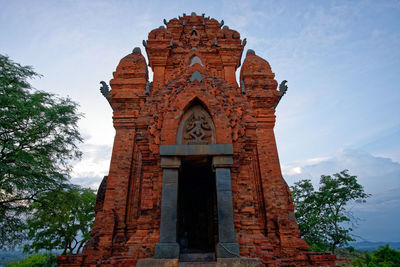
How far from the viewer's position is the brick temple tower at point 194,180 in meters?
5.96

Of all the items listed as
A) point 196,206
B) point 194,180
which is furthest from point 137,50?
point 196,206

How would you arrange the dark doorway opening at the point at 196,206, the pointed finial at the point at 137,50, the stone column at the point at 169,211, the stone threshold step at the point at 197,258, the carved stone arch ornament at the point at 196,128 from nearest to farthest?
the stone column at the point at 169,211
the stone threshold step at the point at 197,258
the carved stone arch ornament at the point at 196,128
the dark doorway opening at the point at 196,206
the pointed finial at the point at 137,50

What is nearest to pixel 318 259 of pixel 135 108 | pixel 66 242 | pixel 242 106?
pixel 242 106

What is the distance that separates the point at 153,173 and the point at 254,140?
3380mm

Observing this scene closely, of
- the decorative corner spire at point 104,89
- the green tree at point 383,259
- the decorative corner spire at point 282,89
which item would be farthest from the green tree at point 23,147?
the green tree at point 383,259

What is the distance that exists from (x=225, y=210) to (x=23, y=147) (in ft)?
35.8

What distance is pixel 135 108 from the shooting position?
32.8 feet

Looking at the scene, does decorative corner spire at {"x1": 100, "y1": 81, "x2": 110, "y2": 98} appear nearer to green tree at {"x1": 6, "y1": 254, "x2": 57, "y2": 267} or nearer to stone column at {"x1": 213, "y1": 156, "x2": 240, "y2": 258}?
stone column at {"x1": 213, "y1": 156, "x2": 240, "y2": 258}

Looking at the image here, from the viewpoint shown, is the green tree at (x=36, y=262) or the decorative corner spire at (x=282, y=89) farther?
the green tree at (x=36, y=262)

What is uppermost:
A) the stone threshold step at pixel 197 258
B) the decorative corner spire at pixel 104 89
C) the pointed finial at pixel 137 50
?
the pointed finial at pixel 137 50

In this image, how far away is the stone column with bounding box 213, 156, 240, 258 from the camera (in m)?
5.59

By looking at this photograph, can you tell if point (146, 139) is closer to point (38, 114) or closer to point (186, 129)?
point (186, 129)

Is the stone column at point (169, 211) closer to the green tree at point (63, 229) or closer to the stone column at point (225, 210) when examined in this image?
the stone column at point (225, 210)

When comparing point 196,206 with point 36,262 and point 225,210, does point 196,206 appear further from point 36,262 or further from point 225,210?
point 36,262
